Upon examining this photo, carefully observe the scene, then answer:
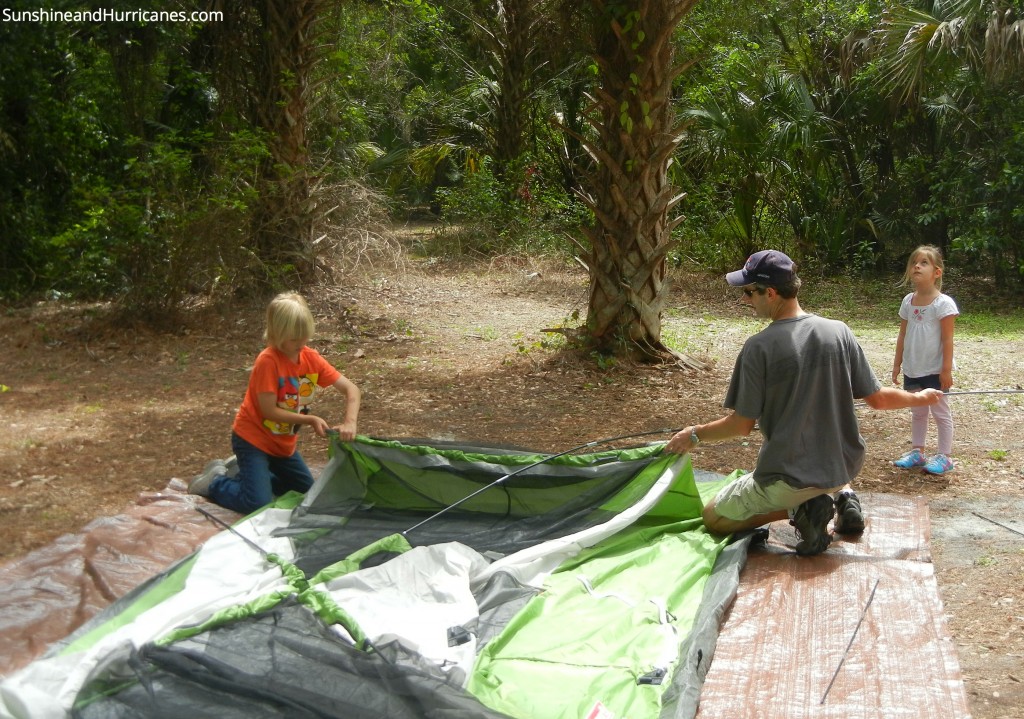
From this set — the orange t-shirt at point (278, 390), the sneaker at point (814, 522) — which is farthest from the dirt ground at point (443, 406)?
the orange t-shirt at point (278, 390)

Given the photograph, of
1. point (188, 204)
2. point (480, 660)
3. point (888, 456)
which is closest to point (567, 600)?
A: point (480, 660)

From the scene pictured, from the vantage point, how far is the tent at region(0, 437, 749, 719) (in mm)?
2600

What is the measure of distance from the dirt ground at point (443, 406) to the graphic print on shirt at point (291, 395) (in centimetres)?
104

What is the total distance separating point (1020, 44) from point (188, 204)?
8450mm

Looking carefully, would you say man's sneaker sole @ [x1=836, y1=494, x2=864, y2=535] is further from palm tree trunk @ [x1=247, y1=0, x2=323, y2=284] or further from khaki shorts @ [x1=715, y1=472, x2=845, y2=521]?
palm tree trunk @ [x1=247, y1=0, x2=323, y2=284]

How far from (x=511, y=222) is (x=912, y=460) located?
1004 centimetres

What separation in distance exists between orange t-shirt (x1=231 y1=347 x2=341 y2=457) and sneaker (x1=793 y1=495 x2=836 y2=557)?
2.18 metres

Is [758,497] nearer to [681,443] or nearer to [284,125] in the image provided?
[681,443]

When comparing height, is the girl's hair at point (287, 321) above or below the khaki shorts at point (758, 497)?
above

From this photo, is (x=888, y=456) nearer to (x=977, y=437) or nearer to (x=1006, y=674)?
(x=977, y=437)

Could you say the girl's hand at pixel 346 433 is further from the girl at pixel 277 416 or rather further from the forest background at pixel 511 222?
the forest background at pixel 511 222

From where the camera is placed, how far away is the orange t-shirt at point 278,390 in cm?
436

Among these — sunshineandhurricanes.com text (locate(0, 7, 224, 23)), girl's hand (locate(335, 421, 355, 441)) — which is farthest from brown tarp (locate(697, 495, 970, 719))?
sunshineandhurricanes.com text (locate(0, 7, 224, 23))

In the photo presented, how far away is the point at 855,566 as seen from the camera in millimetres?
3689
